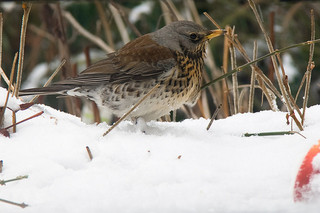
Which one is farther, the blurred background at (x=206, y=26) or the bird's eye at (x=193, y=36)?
the blurred background at (x=206, y=26)

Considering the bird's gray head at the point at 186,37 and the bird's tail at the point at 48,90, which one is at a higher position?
the bird's gray head at the point at 186,37

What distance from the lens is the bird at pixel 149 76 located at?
264 centimetres

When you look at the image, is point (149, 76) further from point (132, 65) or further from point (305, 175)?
point (305, 175)

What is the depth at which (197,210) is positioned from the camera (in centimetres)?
162

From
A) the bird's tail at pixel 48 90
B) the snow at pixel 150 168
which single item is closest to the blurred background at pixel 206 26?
the bird's tail at pixel 48 90

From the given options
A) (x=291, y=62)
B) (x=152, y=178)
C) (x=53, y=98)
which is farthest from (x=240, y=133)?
(x=53, y=98)

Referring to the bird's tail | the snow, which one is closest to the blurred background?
the bird's tail

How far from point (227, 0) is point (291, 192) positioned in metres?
3.46

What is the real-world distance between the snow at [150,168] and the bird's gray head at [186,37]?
0.61 meters

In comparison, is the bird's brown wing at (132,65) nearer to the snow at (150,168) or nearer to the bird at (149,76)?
the bird at (149,76)

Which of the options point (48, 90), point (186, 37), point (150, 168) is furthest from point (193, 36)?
point (150, 168)

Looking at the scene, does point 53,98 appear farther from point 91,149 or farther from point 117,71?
point 91,149

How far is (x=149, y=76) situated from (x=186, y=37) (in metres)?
0.38

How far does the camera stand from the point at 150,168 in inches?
75.2
